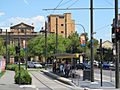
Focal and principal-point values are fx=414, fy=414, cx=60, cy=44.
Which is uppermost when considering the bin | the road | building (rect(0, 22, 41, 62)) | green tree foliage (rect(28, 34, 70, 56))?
building (rect(0, 22, 41, 62))

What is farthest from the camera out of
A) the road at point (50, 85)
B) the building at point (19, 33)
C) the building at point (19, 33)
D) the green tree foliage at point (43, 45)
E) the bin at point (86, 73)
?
the building at point (19, 33)

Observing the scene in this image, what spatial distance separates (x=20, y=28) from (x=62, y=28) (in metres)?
18.6

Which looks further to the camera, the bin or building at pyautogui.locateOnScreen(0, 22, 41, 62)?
building at pyautogui.locateOnScreen(0, 22, 41, 62)

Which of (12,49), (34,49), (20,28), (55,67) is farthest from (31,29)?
(55,67)

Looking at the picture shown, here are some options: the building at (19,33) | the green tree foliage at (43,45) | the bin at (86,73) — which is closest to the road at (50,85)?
the bin at (86,73)

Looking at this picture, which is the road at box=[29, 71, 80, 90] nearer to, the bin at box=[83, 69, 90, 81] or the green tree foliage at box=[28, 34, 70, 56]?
the bin at box=[83, 69, 90, 81]

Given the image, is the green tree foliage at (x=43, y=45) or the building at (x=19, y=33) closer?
the green tree foliage at (x=43, y=45)

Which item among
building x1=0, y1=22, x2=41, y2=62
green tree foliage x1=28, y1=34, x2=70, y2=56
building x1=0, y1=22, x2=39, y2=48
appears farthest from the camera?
building x1=0, y1=22, x2=39, y2=48

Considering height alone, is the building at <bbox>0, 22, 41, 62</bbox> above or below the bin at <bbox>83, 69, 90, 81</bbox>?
above

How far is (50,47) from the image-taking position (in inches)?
4705

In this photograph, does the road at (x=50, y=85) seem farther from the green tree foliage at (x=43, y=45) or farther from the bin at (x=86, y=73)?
the green tree foliage at (x=43, y=45)

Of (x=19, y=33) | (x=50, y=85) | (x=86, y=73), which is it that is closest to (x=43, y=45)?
(x=19, y=33)

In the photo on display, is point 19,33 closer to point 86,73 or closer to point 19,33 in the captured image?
point 19,33

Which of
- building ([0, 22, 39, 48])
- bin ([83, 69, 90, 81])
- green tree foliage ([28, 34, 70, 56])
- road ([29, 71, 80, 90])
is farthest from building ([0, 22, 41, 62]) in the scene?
bin ([83, 69, 90, 81])
